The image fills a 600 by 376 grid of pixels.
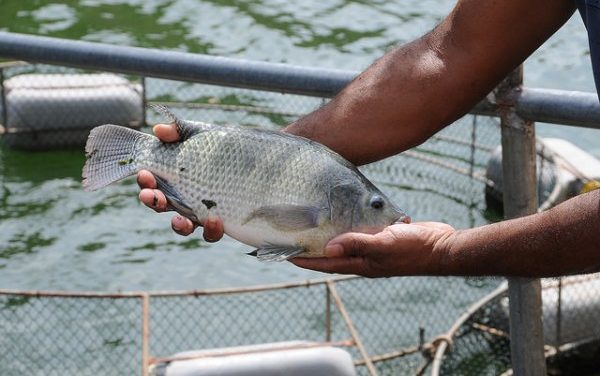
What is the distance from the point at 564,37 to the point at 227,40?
4.23m

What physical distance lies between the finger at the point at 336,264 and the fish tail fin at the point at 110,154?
432 millimetres

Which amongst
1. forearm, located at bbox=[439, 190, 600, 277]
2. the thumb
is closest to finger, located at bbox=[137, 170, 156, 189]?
the thumb

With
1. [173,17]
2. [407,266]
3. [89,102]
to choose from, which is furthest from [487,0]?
[173,17]

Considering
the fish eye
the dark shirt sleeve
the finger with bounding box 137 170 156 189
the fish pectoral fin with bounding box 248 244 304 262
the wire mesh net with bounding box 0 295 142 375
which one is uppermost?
the dark shirt sleeve

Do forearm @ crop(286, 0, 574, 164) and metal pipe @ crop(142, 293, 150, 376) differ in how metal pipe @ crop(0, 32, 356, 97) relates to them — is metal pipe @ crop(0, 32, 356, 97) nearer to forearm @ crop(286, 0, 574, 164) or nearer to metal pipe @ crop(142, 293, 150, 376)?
forearm @ crop(286, 0, 574, 164)

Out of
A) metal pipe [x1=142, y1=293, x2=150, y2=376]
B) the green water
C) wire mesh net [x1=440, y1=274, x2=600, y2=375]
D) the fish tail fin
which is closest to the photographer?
the fish tail fin

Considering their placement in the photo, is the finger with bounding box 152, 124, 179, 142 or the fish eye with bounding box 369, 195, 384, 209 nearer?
the fish eye with bounding box 369, 195, 384, 209

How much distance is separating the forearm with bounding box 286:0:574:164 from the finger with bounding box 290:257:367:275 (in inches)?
14.0

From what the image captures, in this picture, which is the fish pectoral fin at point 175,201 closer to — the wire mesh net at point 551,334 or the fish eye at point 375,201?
the fish eye at point 375,201

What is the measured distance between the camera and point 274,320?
6.51 metres

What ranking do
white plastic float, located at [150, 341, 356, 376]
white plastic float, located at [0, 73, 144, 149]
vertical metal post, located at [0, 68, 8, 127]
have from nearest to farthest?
white plastic float, located at [150, 341, 356, 376], vertical metal post, located at [0, 68, 8, 127], white plastic float, located at [0, 73, 144, 149]

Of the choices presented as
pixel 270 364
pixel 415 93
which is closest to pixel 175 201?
pixel 415 93

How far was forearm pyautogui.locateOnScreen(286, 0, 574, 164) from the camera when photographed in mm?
2346

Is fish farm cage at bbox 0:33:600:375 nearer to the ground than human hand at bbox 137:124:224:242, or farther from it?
nearer to the ground
